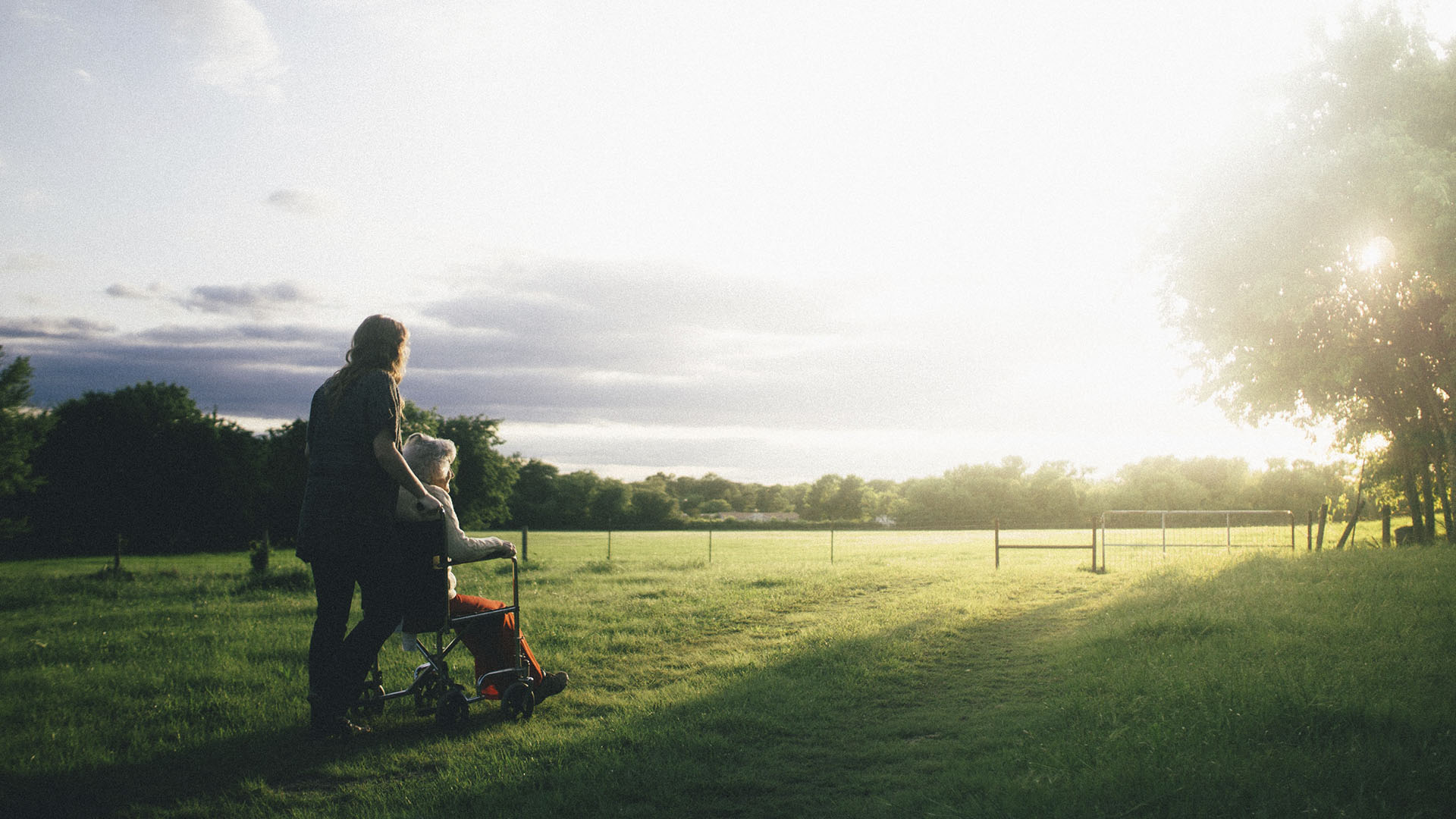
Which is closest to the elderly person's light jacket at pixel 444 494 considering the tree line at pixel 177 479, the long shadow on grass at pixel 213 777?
the long shadow on grass at pixel 213 777

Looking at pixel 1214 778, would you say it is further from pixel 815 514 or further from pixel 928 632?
pixel 815 514

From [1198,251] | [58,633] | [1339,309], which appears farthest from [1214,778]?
[1339,309]

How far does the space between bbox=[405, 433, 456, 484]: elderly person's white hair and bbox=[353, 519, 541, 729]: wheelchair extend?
0.47m

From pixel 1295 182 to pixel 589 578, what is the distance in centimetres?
1516

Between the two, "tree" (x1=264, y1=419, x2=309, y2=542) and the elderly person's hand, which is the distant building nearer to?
"tree" (x1=264, y1=419, x2=309, y2=542)

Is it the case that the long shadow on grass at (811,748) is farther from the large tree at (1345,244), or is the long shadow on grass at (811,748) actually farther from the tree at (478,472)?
the tree at (478,472)

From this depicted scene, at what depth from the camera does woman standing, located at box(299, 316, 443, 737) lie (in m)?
4.35

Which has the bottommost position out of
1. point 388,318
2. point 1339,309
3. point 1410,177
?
point 388,318

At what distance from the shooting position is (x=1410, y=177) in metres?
12.3

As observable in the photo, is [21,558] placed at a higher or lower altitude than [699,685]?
lower

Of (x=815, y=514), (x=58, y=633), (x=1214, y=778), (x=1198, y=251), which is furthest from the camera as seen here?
(x=815, y=514)

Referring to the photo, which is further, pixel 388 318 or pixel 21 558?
pixel 21 558

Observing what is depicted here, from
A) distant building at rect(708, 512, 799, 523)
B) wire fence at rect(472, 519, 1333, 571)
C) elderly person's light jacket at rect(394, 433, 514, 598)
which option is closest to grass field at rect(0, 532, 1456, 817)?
elderly person's light jacket at rect(394, 433, 514, 598)

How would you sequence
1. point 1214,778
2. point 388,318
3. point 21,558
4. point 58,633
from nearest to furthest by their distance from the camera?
point 1214,778 → point 388,318 → point 58,633 → point 21,558
